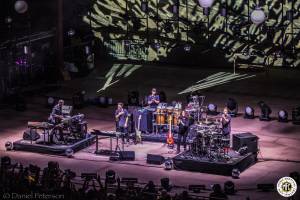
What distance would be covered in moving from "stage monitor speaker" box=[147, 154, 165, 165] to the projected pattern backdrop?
999 cm

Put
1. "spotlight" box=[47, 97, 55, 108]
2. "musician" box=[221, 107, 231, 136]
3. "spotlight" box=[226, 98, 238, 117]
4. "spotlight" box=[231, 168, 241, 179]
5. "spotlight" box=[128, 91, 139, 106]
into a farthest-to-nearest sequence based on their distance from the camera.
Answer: "spotlight" box=[47, 97, 55, 108] → "spotlight" box=[128, 91, 139, 106] → "spotlight" box=[226, 98, 238, 117] → "musician" box=[221, 107, 231, 136] → "spotlight" box=[231, 168, 241, 179]

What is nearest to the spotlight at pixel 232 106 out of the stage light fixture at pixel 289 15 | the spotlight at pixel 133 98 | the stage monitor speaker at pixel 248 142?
the spotlight at pixel 133 98

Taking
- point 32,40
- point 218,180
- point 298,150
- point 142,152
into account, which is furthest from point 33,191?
point 32,40

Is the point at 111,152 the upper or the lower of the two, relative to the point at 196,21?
lower

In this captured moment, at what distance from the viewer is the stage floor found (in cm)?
2469

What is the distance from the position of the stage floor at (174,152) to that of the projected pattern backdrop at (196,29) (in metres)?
2.05

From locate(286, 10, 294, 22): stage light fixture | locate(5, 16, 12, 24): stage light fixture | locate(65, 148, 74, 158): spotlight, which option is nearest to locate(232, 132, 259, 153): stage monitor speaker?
locate(65, 148, 74, 158): spotlight

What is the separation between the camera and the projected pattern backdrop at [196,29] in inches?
1394

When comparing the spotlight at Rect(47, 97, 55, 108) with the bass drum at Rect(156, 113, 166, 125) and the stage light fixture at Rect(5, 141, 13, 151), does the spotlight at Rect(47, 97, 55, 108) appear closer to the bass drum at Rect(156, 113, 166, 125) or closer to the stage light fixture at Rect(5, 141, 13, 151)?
the stage light fixture at Rect(5, 141, 13, 151)

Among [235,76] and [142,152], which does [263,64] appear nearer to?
[235,76]

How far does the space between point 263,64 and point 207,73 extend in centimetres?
227

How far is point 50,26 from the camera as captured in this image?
123 ft

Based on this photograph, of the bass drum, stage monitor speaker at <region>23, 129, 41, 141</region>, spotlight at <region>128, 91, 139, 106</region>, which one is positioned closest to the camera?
stage monitor speaker at <region>23, 129, 41, 141</region>

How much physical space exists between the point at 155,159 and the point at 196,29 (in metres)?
11.9
